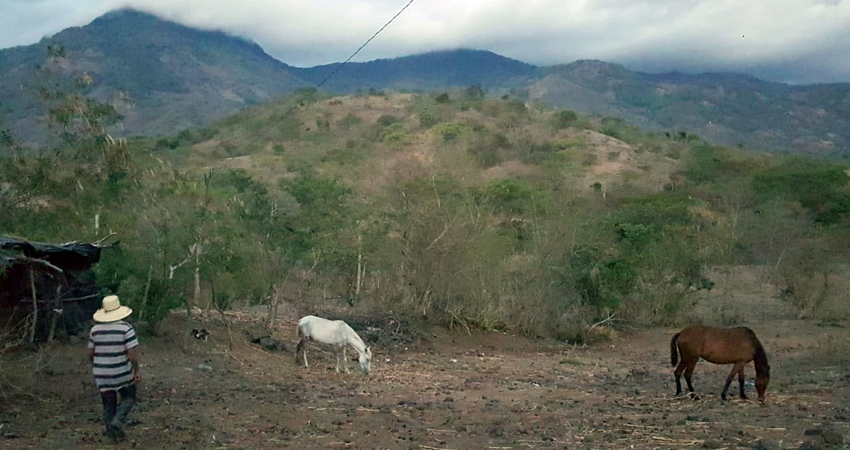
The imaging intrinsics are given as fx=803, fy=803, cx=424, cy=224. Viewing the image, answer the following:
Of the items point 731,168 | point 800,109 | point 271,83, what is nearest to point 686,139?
point 731,168

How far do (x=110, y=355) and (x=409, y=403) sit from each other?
4118mm

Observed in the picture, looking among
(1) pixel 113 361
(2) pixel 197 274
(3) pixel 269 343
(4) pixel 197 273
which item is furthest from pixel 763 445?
(2) pixel 197 274

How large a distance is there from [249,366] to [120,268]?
258 cm

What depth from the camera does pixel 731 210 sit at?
100.0ft

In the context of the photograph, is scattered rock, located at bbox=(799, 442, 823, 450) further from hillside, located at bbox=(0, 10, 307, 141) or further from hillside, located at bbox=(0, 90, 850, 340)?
hillside, located at bbox=(0, 10, 307, 141)

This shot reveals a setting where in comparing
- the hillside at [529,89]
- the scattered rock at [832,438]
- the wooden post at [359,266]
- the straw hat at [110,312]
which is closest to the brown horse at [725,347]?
the scattered rock at [832,438]

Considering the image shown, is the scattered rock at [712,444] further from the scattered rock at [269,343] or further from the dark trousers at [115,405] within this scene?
the scattered rock at [269,343]

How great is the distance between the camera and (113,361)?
24.4 feet

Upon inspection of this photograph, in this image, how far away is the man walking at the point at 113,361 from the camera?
7.42m

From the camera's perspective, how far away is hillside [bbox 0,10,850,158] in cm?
6694


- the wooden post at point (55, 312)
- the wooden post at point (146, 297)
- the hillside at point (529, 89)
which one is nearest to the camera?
the wooden post at point (55, 312)

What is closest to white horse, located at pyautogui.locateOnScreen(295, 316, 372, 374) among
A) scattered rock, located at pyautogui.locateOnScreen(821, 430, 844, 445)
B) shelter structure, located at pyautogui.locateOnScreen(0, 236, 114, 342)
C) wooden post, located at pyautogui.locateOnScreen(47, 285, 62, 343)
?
shelter structure, located at pyautogui.locateOnScreen(0, 236, 114, 342)

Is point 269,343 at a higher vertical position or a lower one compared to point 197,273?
lower

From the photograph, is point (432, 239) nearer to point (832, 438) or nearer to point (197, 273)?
point (197, 273)
